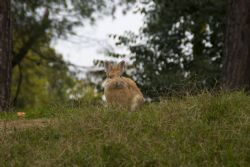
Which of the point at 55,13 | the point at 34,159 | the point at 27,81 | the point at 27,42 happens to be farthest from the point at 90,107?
the point at 27,81

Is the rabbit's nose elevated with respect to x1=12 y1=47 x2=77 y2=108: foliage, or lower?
lower

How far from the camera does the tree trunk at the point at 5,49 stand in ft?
53.7

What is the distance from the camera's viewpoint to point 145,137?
9.71 m

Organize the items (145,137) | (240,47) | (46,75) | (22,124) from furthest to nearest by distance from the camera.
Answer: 1. (46,75)
2. (240,47)
3. (22,124)
4. (145,137)

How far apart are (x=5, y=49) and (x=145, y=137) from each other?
7.59 metres

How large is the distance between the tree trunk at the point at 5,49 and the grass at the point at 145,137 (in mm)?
Answer: 5526

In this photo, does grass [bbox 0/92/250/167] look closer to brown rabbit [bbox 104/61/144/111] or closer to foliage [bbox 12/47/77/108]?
brown rabbit [bbox 104/61/144/111]

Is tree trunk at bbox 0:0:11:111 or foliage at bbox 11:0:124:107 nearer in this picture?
tree trunk at bbox 0:0:11:111

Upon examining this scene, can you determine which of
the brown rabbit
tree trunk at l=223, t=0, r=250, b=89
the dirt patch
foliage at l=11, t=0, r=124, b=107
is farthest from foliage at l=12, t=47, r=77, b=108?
the dirt patch

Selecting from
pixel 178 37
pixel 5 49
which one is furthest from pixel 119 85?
pixel 178 37

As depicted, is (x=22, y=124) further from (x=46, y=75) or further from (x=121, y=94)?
(x=46, y=75)

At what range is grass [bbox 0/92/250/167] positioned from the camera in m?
9.12

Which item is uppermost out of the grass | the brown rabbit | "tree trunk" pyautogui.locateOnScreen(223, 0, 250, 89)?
"tree trunk" pyautogui.locateOnScreen(223, 0, 250, 89)

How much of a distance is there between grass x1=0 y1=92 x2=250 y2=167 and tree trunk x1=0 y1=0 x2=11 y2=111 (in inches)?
218
